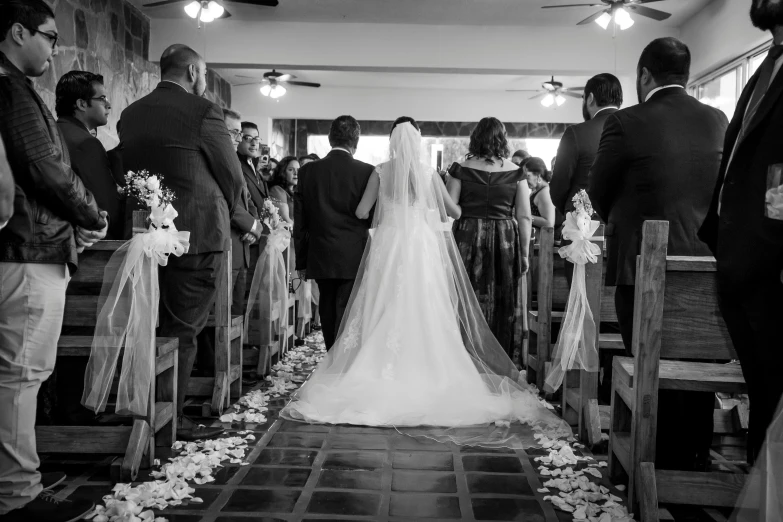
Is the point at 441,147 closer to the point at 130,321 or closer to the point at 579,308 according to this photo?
the point at 579,308

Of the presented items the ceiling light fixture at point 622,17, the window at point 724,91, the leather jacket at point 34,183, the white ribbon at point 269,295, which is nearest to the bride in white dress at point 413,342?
the white ribbon at point 269,295

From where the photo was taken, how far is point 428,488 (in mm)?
2637

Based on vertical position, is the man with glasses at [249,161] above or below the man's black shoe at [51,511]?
above

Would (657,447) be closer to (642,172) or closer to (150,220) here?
(642,172)

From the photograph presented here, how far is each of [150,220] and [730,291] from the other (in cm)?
215

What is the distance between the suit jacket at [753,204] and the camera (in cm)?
173

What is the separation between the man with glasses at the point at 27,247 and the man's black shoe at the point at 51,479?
31 cm

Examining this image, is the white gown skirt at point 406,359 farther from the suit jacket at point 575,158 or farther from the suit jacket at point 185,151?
the suit jacket at point 185,151

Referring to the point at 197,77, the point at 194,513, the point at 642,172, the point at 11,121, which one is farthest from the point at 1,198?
the point at 642,172

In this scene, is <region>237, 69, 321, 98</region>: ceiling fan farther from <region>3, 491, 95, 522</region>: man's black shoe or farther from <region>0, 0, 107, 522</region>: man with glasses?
<region>3, 491, 95, 522</region>: man's black shoe

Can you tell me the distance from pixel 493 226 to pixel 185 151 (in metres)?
2.11

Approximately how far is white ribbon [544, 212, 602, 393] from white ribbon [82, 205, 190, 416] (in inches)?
73.7

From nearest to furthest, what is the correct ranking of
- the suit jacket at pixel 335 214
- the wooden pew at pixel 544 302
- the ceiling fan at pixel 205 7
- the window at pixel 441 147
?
the wooden pew at pixel 544 302
the suit jacket at pixel 335 214
the ceiling fan at pixel 205 7
the window at pixel 441 147

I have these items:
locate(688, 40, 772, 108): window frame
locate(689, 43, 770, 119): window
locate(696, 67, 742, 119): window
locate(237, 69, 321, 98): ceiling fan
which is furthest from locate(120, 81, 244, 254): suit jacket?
locate(237, 69, 321, 98): ceiling fan
